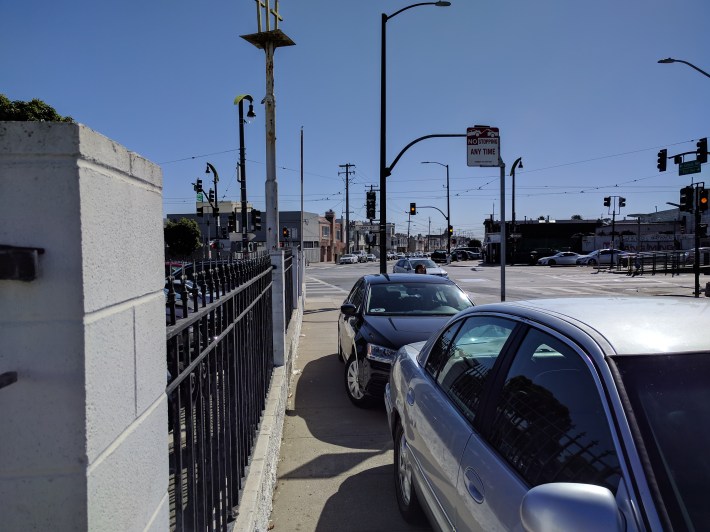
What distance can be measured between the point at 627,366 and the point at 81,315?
1707mm

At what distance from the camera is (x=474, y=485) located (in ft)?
7.42

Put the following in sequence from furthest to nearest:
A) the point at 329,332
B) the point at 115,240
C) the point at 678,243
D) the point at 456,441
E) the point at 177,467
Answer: the point at 678,243 < the point at 329,332 < the point at 456,441 < the point at 177,467 < the point at 115,240

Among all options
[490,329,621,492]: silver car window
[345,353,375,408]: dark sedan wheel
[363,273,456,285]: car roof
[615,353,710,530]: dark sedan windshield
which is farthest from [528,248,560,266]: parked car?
[615,353,710,530]: dark sedan windshield

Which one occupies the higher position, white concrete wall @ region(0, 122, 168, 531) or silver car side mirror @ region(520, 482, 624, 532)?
white concrete wall @ region(0, 122, 168, 531)

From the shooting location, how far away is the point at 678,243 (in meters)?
56.5

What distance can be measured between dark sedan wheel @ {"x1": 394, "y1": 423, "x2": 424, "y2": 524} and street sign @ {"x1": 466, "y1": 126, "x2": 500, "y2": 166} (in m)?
5.39

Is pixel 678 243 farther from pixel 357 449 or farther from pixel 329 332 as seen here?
pixel 357 449

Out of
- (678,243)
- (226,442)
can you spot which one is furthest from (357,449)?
(678,243)

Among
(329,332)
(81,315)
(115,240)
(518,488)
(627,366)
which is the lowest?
(329,332)

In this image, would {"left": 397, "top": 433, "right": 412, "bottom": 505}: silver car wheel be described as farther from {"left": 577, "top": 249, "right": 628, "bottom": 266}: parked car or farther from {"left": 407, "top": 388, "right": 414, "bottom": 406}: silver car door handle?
{"left": 577, "top": 249, "right": 628, "bottom": 266}: parked car

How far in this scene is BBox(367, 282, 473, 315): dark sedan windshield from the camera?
6.96 meters

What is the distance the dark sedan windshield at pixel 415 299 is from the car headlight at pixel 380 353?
3.22 ft

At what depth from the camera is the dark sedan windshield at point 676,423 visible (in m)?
1.54

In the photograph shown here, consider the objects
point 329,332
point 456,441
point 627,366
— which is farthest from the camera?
point 329,332
